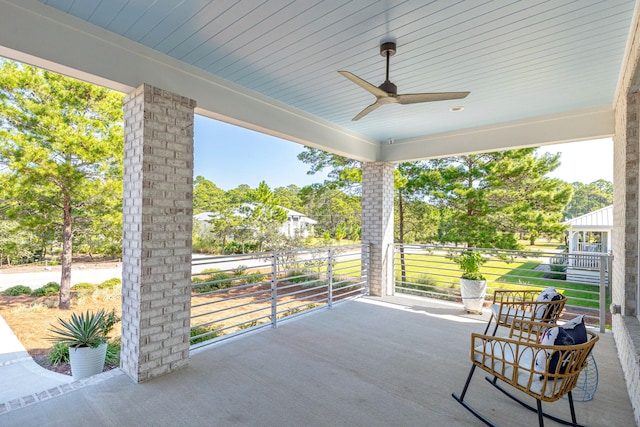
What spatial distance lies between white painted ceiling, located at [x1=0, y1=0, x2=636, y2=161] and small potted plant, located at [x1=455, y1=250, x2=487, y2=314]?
206 cm

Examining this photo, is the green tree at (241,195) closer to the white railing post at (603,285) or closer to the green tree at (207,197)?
the green tree at (207,197)

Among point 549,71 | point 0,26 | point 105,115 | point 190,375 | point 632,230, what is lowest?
point 190,375

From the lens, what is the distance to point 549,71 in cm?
298

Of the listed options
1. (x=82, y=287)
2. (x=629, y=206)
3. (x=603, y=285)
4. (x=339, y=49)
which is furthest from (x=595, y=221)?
(x=82, y=287)

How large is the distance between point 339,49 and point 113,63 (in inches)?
70.4

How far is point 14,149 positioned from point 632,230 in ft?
30.6

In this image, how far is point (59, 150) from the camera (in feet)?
21.5

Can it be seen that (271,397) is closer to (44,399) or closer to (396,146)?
(44,399)

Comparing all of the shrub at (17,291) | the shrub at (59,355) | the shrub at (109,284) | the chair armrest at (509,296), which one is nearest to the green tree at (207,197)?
the shrub at (109,284)

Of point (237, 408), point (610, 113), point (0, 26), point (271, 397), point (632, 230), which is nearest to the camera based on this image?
point (0, 26)

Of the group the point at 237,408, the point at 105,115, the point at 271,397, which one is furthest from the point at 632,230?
the point at 105,115

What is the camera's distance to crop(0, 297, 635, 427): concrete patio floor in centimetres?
211

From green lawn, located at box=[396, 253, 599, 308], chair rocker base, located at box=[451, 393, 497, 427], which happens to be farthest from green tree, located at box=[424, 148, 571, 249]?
chair rocker base, located at box=[451, 393, 497, 427]

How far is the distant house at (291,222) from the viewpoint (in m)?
10.9
